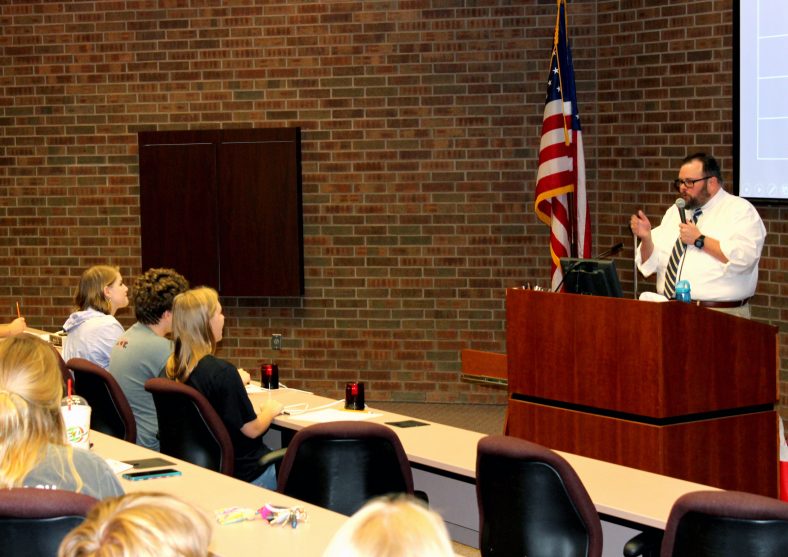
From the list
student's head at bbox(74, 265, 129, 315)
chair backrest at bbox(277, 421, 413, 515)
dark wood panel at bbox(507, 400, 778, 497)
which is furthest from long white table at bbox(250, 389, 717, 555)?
student's head at bbox(74, 265, 129, 315)

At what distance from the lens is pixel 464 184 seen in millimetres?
9539

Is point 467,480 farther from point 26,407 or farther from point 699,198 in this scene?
point 699,198

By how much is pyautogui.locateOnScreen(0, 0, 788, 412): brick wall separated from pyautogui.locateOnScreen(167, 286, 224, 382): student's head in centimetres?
467

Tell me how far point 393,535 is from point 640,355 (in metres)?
3.50

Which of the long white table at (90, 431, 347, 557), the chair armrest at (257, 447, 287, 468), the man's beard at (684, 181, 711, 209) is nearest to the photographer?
the long white table at (90, 431, 347, 557)

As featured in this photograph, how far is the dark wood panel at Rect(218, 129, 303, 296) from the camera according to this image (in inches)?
383

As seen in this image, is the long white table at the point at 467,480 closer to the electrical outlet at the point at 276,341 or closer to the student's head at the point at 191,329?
the student's head at the point at 191,329

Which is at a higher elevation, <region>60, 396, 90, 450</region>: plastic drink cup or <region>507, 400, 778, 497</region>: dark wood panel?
<region>60, 396, 90, 450</region>: plastic drink cup

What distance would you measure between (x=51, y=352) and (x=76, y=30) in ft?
24.2

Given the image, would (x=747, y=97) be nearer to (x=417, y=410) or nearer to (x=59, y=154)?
(x=417, y=410)

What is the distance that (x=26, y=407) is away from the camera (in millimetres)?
3055

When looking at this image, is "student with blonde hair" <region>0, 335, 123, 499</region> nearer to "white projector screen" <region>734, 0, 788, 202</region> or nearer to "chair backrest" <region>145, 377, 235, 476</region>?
"chair backrest" <region>145, 377, 235, 476</region>

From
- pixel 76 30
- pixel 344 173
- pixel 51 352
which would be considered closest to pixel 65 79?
pixel 76 30

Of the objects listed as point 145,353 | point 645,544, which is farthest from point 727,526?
point 145,353
